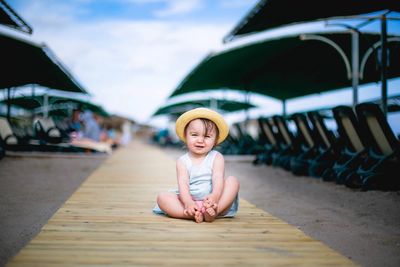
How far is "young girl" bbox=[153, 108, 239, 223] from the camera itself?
2.78m

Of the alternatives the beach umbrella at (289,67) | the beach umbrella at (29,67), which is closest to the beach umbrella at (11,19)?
the beach umbrella at (29,67)

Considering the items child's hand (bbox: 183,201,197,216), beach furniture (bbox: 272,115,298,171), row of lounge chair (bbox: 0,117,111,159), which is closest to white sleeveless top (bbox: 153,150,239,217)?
child's hand (bbox: 183,201,197,216)

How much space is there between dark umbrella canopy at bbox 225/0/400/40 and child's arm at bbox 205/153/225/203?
3.35m

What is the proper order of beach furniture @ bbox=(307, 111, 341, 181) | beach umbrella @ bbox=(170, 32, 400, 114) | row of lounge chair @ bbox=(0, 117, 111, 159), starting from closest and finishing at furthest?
beach furniture @ bbox=(307, 111, 341, 181) → beach umbrella @ bbox=(170, 32, 400, 114) → row of lounge chair @ bbox=(0, 117, 111, 159)

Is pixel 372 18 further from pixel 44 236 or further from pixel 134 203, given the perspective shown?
pixel 44 236

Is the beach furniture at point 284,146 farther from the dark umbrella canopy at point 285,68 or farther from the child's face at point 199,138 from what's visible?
the child's face at point 199,138

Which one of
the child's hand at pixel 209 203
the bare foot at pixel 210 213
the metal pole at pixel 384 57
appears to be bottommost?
the bare foot at pixel 210 213

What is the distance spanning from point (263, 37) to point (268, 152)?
3136 mm

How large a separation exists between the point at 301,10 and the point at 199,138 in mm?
3885

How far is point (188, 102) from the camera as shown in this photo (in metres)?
23.2

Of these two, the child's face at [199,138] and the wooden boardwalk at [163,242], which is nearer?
the wooden boardwalk at [163,242]

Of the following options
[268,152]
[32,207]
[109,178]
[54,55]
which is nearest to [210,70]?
[268,152]

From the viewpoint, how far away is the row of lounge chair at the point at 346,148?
5387 mm

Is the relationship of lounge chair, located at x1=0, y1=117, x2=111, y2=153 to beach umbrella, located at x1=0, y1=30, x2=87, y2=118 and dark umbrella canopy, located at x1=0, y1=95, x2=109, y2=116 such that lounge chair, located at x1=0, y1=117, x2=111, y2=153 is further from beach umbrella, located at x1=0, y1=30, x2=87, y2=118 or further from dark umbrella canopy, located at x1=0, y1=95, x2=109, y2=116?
dark umbrella canopy, located at x1=0, y1=95, x2=109, y2=116
